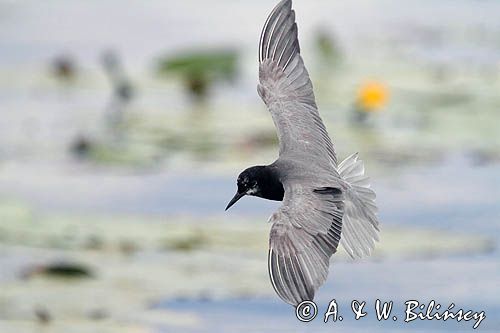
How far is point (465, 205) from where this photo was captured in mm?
7254

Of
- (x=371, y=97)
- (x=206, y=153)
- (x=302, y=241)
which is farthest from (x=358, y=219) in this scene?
(x=371, y=97)

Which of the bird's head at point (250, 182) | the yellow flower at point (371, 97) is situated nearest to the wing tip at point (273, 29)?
the bird's head at point (250, 182)

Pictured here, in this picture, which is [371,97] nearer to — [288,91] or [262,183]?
[288,91]

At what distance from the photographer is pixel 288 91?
5184 millimetres

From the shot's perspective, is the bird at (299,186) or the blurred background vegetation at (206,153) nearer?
the bird at (299,186)

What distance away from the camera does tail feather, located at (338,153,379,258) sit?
201 inches

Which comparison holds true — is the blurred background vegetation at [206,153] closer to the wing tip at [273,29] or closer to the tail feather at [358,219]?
the tail feather at [358,219]

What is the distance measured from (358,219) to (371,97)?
10.3 feet

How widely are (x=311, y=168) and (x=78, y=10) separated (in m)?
6.82

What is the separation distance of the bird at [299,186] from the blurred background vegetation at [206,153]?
0.71 meters

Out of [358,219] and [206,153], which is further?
[206,153]

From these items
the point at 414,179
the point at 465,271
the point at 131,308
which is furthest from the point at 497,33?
the point at 131,308

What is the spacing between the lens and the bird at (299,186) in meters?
4.20

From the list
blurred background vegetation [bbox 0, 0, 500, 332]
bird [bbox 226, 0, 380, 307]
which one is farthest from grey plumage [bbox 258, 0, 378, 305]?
blurred background vegetation [bbox 0, 0, 500, 332]
